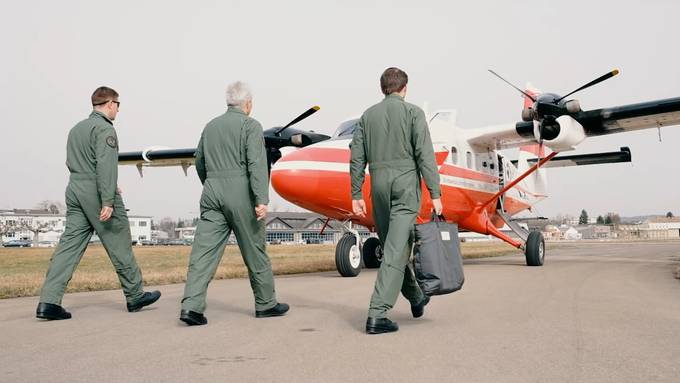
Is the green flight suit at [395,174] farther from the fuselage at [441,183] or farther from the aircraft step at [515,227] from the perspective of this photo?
the aircraft step at [515,227]

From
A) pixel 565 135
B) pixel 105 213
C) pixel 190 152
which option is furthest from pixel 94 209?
pixel 190 152

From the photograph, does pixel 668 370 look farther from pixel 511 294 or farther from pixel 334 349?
pixel 511 294

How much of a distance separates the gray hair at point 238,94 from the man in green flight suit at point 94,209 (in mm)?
1341

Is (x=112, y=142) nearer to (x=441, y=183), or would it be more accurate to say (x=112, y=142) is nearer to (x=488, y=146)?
(x=441, y=183)

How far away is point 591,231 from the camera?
11456cm

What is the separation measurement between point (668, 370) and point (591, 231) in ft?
401

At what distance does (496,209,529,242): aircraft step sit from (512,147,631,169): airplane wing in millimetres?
4388

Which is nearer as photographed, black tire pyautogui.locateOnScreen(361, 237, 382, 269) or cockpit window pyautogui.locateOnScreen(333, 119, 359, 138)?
cockpit window pyautogui.locateOnScreen(333, 119, 359, 138)

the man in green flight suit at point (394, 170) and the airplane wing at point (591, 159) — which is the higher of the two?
the airplane wing at point (591, 159)

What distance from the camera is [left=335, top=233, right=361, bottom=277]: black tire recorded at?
10.2 m

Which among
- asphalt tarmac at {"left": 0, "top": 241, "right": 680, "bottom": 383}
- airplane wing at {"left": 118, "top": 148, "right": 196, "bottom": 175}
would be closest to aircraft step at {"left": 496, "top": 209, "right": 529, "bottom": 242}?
asphalt tarmac at {"left": 0, "top": 241, "right": 680, "bottom": 383}

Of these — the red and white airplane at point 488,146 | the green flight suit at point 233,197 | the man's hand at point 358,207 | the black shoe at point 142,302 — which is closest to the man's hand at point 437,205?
the man's hand at point 358,207

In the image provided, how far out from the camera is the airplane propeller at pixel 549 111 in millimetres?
13102

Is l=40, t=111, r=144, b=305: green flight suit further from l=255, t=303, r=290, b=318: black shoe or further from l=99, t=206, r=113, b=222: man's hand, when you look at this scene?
l=255, t=303, r=290, b=318: black shoe
